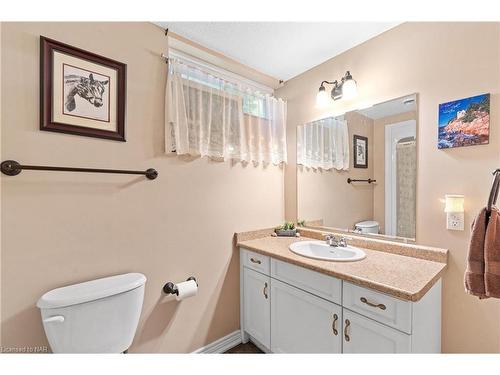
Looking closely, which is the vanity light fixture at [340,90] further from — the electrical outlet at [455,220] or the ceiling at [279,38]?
the electrical outlet at [455,220]

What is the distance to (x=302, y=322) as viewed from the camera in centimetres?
130

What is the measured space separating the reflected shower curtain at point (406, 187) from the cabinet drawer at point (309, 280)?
646 mm

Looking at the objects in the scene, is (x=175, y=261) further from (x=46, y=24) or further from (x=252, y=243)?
(x=46, y=24)

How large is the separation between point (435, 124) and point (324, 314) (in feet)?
4.12

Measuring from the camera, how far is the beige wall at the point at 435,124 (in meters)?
1.09

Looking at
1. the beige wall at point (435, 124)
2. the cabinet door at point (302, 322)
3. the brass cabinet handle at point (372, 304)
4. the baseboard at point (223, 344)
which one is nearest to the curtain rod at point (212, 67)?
the beige wall at point (435, 124)

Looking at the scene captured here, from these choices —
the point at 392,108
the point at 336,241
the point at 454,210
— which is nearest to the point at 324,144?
the point at 392,108

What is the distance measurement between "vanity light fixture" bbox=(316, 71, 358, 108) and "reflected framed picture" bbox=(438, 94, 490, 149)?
537mm

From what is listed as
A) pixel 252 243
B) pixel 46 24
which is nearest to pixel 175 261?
pixel 252 243

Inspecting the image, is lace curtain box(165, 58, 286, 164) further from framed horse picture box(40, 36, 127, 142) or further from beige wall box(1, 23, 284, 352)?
Result: framed horse picture box(40, 36, 127, 142)

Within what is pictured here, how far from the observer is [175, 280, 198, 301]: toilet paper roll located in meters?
1.37

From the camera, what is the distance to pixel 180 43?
1.50m

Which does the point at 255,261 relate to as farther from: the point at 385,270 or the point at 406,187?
the point at 406,187
